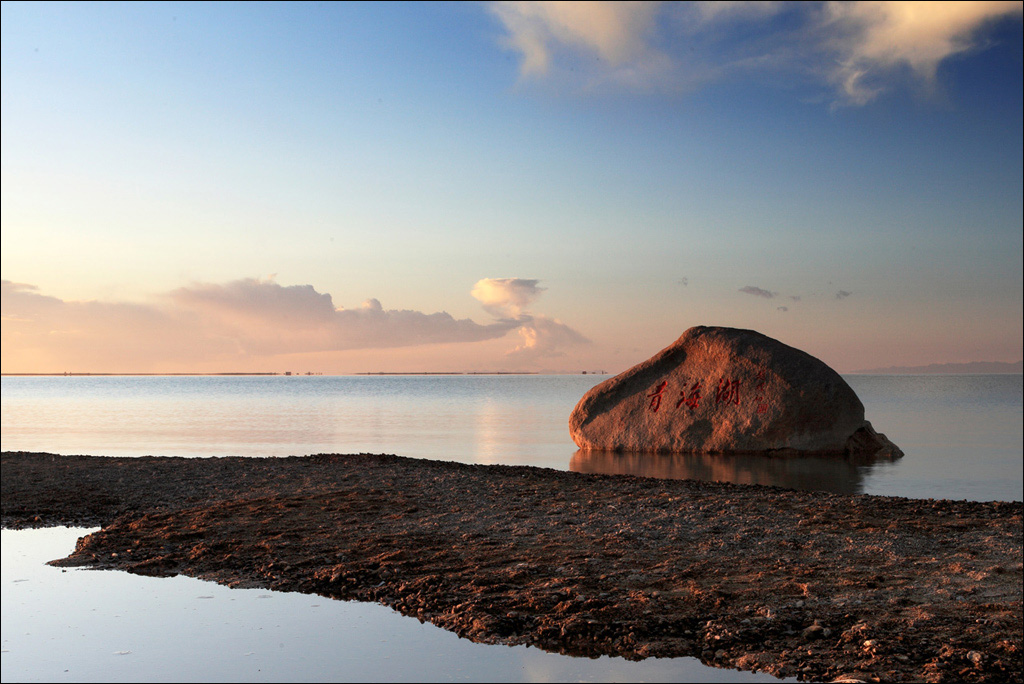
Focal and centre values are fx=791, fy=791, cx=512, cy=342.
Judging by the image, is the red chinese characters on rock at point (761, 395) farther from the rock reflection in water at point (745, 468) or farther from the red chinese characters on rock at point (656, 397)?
the red chinese characters on rock at point (656, 397)

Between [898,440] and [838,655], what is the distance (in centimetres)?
2223

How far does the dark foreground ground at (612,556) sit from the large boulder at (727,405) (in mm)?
6778

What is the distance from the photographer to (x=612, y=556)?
7.62 meters

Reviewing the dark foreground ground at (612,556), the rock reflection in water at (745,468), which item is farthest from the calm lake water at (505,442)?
the dark foreground ground at (612,556)

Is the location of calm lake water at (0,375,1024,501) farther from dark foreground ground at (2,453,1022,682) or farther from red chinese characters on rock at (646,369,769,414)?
dark foreground ground at (2,453,1022,682)

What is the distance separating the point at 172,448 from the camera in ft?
67.7

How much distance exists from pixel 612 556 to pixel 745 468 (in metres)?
9.70

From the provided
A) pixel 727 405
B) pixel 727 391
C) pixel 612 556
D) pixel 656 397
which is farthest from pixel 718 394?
pixel 612 556

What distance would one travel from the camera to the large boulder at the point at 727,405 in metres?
18.6

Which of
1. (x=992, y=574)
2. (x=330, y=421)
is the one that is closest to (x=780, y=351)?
(x=992, y=574)

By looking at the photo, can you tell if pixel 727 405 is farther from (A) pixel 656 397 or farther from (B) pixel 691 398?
Answer: (A) pixel 656 397

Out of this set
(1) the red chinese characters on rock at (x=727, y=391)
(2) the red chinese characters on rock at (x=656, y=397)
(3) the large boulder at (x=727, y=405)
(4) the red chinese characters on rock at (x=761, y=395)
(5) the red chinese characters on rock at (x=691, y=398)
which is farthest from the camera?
(2) the red chinese characters on rock at (x=656, y=397)

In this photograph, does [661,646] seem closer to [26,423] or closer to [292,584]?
[292,584]

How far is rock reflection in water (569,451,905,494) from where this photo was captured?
14.8 metres
